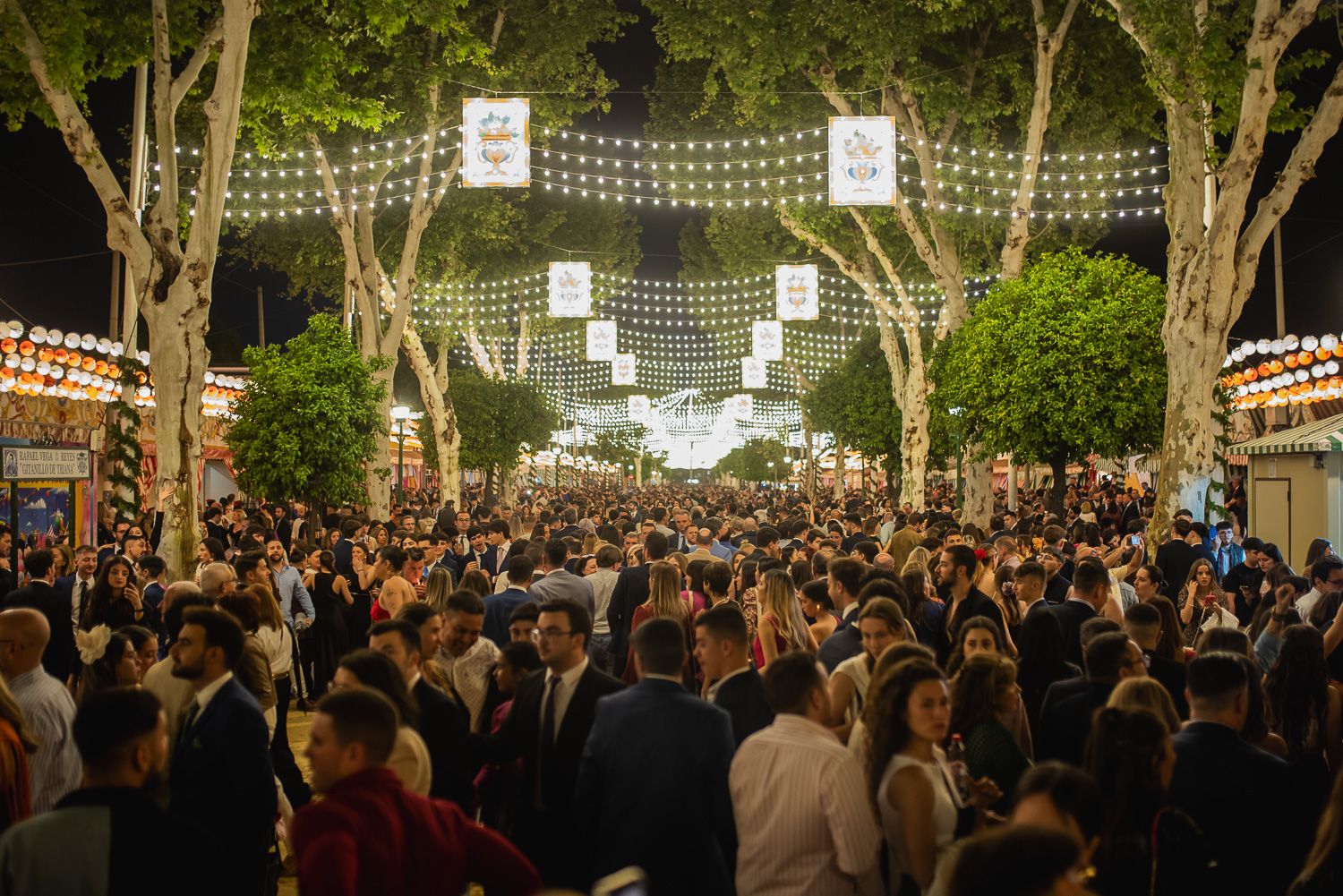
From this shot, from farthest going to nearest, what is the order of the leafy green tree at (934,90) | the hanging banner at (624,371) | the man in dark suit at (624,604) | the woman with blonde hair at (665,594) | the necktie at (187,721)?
the hanging banner at (624,371) < the leafy green tree at (934,90) < the man in dark suit at (624,604) < the woman with blonde hair at (665,594) < the necktie at (187,721)

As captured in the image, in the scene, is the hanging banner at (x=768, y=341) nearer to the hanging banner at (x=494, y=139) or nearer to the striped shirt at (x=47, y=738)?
the hanging banner at (x=494, y=139)

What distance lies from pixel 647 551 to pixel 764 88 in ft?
62.3

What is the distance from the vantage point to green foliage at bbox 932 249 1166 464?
68.9 ft

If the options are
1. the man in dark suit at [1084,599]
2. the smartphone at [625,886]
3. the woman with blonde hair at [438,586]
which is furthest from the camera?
the woman with blonde hair at [438,586]

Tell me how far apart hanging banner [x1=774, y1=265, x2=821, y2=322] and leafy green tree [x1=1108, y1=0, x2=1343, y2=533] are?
14430mm

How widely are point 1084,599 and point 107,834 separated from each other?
629 centimetres

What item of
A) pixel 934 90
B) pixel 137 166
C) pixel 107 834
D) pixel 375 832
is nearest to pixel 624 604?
pixel 107 834

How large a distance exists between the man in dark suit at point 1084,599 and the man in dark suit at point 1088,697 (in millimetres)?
2235

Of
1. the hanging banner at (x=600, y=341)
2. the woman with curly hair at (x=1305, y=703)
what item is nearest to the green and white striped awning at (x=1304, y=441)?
the woman with curly hair at (x=1305, y=703)

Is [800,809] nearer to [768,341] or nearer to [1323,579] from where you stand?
[1323,579]

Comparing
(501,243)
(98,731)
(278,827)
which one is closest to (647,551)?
(278,827)

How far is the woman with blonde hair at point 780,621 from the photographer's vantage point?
7.62m

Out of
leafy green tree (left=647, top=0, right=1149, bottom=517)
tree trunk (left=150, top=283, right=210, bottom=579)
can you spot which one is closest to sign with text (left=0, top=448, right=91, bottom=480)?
tree trunk (left=150, top=283, right=210, bottom=579)

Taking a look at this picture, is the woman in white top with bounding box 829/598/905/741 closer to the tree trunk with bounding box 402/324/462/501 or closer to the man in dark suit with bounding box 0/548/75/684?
the man in dark suit with bounding box 0/548/75/684
